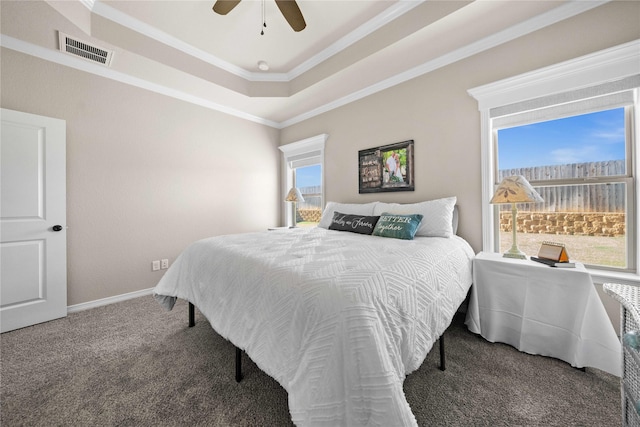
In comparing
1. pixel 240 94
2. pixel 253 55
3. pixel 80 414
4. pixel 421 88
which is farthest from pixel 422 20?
pixel 80 414

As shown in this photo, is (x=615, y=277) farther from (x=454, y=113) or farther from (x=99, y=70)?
(x=99, y=70)

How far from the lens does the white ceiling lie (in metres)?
2.00

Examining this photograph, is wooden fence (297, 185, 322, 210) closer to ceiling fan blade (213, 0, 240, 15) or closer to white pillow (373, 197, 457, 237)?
white pillow (373, 197, 457, 237)

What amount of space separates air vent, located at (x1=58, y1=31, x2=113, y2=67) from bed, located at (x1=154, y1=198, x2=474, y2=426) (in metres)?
2.38

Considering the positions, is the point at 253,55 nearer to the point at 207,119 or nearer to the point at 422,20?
the point at 207,119

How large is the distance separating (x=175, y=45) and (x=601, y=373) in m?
4.58

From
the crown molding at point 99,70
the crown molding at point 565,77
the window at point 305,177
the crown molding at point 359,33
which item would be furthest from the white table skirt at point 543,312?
the crown molding at point 99,70

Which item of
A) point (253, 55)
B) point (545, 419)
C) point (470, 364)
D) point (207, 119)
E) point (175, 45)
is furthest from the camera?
point (207, 119)

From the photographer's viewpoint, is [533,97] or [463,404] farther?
[533,97]

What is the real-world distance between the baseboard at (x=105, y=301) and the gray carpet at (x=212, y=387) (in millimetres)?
501

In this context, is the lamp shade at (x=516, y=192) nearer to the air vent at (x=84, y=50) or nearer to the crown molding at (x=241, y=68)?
the crown molding at (x=241, y=68)

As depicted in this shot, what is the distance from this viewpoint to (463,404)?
1.26 meters

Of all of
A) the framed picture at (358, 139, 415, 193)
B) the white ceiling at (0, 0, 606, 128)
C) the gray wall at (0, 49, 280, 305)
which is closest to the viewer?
the white ceiling at (0, 0, 606, 128)

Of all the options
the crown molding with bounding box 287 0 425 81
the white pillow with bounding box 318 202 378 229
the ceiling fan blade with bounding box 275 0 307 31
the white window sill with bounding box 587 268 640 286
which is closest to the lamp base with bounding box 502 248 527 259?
the white window sill with bounding box 587 268 640 286
